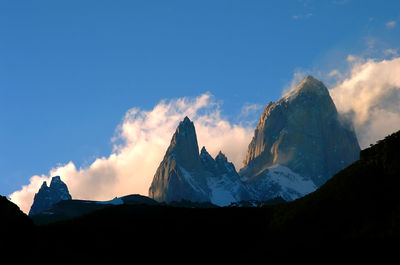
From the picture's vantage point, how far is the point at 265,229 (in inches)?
3494

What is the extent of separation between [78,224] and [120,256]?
15.1m

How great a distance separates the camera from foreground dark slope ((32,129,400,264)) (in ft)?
240

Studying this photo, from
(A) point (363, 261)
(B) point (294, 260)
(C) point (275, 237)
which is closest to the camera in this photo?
(A) point (363, 261)

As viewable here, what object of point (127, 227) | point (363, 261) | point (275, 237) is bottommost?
point (363, 261)

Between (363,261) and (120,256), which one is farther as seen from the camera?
(120,256)

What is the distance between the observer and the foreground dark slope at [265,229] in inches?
2874

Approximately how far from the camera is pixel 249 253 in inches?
3150

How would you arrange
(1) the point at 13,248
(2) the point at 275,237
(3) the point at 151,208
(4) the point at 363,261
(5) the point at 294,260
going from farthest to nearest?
1. (3) the point at 151,208
2. (2) the point at 275,237
3. (1) the point at 13,248
4. (5) the point at 294,260
5. (4) the point at 363,261

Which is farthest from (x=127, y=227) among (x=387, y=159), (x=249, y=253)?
(x=387, y=159)

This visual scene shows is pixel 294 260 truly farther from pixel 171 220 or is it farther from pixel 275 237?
pixel 171 220

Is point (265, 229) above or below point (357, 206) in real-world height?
above

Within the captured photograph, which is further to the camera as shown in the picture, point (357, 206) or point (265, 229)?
point (265, 229)

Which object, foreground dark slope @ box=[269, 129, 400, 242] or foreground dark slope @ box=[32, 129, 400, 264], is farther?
foreground dark slope @ box=[269, 129, 400, 242]

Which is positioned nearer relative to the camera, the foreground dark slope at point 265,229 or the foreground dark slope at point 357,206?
the foreground dark slope at point 265,229
